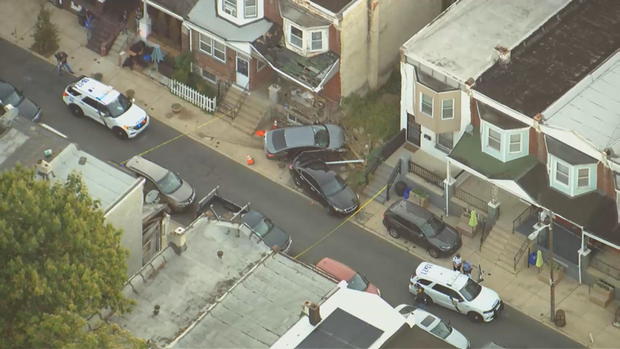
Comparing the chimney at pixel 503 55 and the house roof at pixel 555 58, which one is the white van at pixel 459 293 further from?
the chimney at pixel 503 55

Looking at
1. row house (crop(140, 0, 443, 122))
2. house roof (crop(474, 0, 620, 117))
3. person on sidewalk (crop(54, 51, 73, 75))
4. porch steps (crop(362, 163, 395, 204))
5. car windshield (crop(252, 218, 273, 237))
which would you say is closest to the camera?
house roof (crop(474, 0, 620, 117))

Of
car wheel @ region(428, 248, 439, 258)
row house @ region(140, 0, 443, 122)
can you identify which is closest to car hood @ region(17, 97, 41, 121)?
row house @ region(140, 0, 443, 122)

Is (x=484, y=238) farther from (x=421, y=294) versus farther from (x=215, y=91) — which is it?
(x=215, y=91)

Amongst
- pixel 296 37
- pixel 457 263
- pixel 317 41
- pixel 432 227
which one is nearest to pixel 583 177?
pixel 457 263

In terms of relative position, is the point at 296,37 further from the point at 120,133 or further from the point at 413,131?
the point at 120,133

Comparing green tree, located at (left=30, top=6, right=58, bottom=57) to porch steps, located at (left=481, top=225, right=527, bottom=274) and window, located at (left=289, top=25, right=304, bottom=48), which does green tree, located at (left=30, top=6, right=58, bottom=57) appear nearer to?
window, located at (left=289, top=25, right=304, bottom=48)

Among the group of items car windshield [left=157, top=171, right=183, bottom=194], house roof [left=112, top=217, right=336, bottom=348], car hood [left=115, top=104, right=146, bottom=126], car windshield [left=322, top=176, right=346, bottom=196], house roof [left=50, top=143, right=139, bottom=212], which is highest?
house roof [left=50, top=143, right=139, bottom=212]

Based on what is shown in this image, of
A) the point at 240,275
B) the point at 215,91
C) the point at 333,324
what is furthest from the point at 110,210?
the point at 215,91
